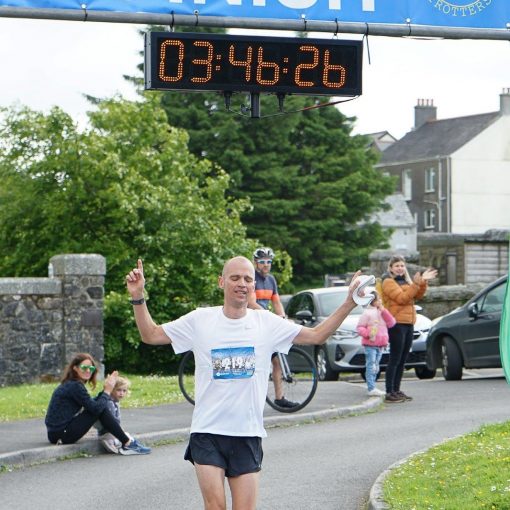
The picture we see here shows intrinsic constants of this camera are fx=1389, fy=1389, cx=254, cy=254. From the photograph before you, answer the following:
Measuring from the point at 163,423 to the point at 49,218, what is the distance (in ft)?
66.5

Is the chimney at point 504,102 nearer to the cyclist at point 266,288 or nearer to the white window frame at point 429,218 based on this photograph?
the white window frame at point 429,218

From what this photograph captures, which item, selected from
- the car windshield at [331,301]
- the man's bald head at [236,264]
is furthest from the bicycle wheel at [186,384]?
the man's bald head at [236,264]

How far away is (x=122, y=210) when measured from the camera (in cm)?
3297

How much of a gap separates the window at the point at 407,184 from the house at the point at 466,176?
1063 millimetres

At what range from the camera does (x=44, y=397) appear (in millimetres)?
19109

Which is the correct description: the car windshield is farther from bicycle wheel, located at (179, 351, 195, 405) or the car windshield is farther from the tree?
the tree

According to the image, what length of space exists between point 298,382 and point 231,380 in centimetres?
884

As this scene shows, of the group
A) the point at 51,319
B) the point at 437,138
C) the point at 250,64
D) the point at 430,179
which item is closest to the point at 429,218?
the point at 430,179

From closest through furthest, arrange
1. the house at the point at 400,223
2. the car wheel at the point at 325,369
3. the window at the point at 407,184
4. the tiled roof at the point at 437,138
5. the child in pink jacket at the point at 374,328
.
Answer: the child in pink jacket at the point at 374,328 < the car wheel at the point at 325,369 < the tiled roof at the point at 437,138 < the house at the point at 400,223 < the window at the point at 407,184

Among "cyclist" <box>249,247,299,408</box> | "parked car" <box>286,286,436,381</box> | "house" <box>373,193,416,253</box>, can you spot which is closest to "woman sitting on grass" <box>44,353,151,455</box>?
"cyclist" <box>249,247,299,408</box>

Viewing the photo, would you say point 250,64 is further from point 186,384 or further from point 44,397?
point 44,397

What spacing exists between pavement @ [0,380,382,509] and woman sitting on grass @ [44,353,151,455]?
15 centimetres

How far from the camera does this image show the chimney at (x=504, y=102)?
93312 mm

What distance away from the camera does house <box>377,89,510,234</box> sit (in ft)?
304
